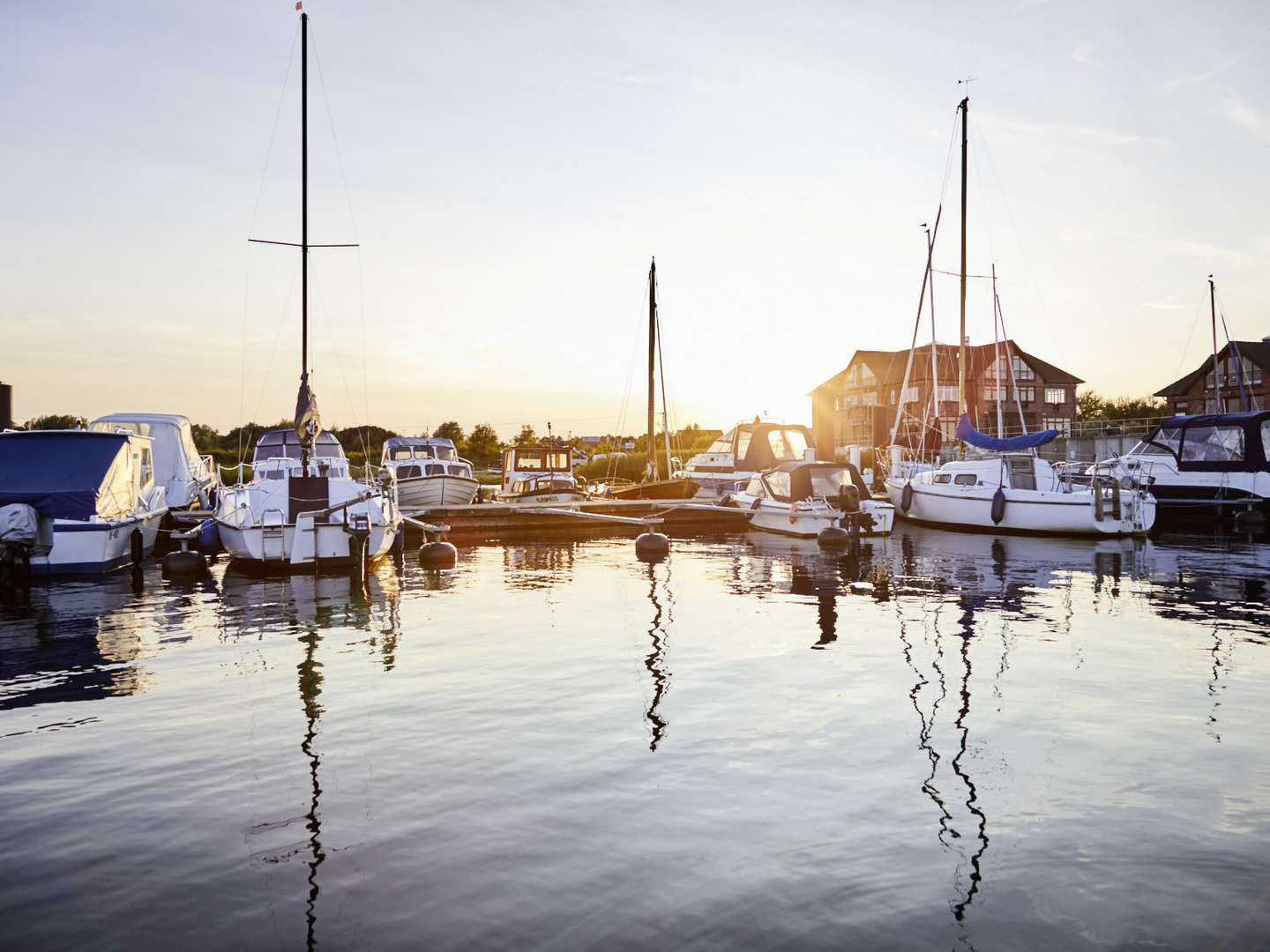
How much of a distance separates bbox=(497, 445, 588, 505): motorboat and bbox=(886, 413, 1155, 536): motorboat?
14.1 meters

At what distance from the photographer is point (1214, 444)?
127 ft

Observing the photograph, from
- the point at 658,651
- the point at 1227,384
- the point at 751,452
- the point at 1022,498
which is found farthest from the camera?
the point at 1227,384

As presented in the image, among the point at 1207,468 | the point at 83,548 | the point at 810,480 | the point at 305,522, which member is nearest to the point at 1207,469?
the point at 1207,468

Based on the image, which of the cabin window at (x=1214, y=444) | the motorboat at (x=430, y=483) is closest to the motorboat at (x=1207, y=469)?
the cabin window at (x=1214, y=444)

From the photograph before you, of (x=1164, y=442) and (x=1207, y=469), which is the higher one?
(x=1164, y=442)

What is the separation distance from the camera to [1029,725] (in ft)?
30.2

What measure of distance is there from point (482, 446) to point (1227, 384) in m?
68.4

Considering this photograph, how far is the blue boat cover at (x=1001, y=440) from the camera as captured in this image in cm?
3494

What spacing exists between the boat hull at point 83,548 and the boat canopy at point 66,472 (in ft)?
1.05

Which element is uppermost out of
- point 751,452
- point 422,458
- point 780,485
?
point 751,452

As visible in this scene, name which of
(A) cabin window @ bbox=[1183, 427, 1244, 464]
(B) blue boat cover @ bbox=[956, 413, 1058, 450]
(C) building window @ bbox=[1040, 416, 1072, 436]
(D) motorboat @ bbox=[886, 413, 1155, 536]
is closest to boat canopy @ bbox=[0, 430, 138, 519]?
(D) motorboat @ bbox=[886, 413, 1155, 536]

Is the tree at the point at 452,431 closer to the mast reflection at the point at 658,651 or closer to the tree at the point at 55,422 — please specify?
the tree at the point at 55,422

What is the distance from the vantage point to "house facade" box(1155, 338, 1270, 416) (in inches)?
2847

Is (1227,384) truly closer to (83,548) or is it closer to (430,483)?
(430,483)
